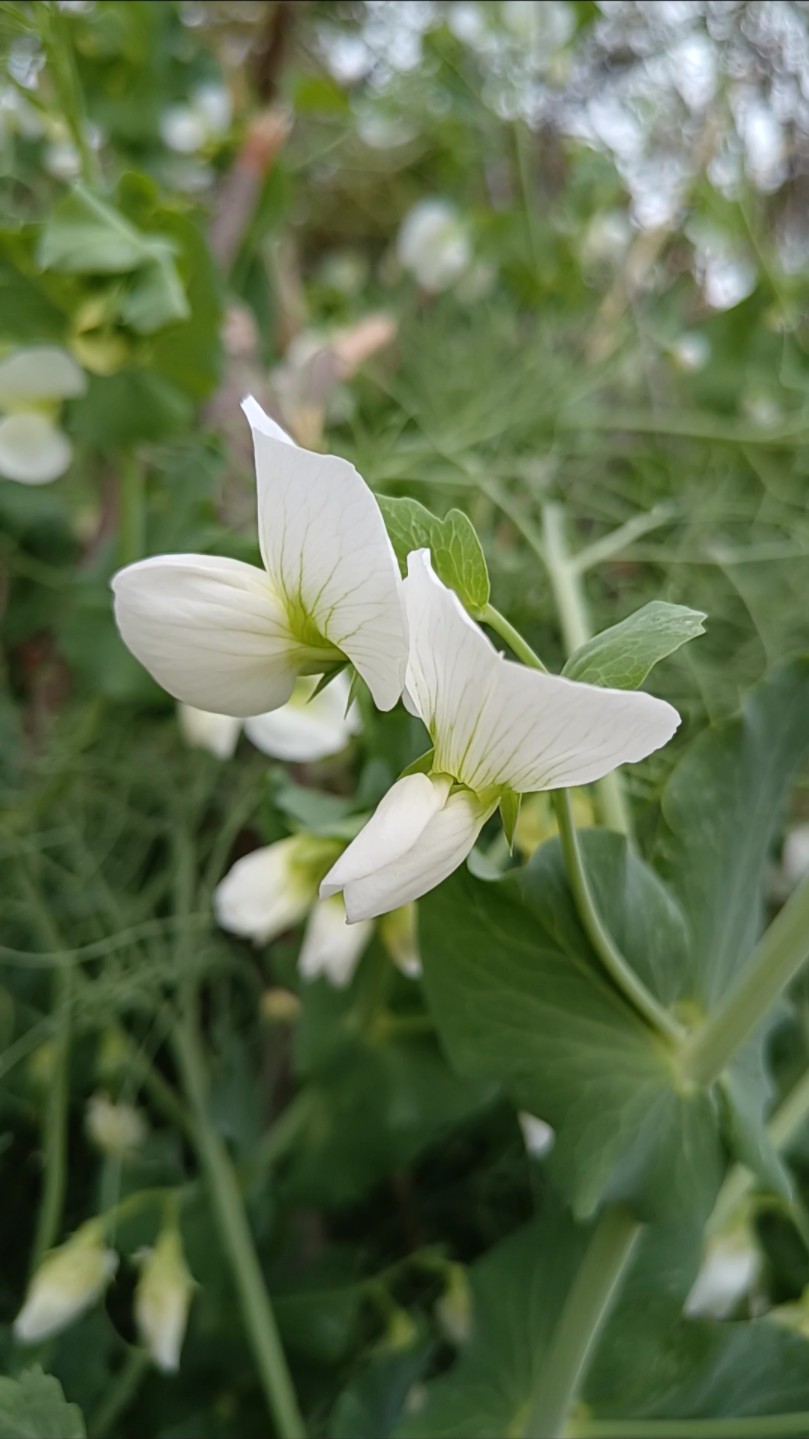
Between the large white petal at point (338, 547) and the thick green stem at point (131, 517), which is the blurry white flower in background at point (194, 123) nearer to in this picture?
the thick green stem at point (131, 517)

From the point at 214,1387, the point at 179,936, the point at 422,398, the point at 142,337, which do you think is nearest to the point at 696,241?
the point at 422,398

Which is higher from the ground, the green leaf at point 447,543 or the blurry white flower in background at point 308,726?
the green leaf at point 447,543

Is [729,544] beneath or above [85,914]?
above

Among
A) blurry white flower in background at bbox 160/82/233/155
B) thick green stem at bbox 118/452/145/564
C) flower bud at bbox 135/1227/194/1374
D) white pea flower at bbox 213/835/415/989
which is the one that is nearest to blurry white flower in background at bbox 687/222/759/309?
blurry white flower in background at bbox 160/82/233/155

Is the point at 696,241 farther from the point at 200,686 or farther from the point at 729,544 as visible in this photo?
the point at 200,686

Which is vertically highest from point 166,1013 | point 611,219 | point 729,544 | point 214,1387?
point 611,219

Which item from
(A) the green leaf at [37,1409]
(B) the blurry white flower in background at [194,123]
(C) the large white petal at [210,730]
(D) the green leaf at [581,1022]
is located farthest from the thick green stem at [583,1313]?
(B) the blurry white flower in background at [194,123]

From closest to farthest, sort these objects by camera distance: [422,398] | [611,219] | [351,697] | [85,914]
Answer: [351,697] < [85,914] < [422,398] < [611,219]
